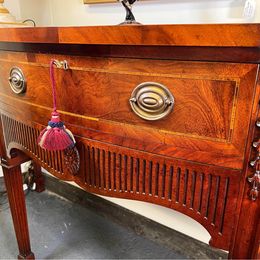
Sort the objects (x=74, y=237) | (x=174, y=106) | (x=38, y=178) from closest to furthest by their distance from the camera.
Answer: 1. (x=174, y=106)
2. (x=74, y=237)
3. (x=38, y=178)

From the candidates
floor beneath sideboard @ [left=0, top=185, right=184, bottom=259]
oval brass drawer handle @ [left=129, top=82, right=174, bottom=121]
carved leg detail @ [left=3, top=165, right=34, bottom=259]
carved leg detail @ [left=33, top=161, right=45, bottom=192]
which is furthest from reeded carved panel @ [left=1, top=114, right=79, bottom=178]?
carved leg detail @ [left=33, top=161, right=45, bottom=192]

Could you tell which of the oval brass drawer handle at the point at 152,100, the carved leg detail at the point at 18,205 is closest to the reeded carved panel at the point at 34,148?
the carved leg detail at the point at 18,205

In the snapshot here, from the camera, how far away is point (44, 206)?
1.42 meters

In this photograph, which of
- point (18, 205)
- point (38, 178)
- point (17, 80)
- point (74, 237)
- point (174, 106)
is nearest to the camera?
point (174, 106)

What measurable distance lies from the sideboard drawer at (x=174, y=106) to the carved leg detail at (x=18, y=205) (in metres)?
0.41

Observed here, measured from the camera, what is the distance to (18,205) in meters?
0.96

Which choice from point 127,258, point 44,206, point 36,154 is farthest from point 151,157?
point 44,206

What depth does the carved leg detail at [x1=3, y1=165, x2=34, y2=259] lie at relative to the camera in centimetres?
91

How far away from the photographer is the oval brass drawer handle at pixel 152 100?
46 cm

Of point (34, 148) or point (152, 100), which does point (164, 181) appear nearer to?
point (152, 100)

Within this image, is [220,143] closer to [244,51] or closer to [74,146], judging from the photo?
[244,51]

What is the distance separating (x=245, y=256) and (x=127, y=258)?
696 mm

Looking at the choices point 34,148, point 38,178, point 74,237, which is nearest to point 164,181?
point 34,148

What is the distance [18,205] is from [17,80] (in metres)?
0.50
